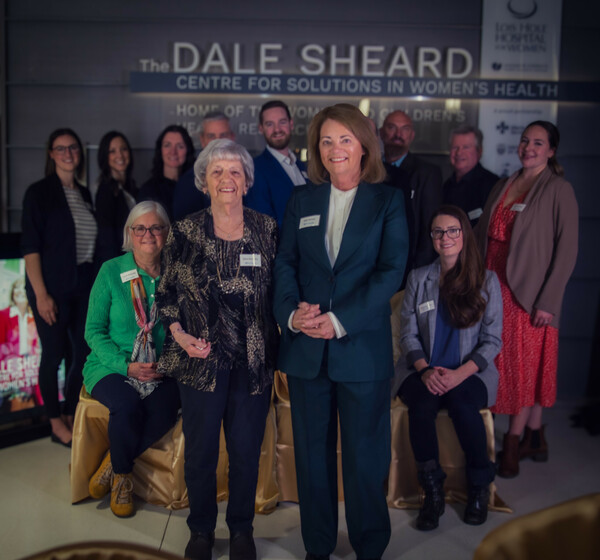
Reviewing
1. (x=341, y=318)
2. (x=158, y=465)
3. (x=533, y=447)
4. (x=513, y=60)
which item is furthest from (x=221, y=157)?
(x=513, y=60)

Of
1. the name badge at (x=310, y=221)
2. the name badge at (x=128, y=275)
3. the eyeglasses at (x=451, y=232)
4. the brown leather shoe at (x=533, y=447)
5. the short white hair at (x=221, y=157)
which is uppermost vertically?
the short white hair at (x=221, y=157)

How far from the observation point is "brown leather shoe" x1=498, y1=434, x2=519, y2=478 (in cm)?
325

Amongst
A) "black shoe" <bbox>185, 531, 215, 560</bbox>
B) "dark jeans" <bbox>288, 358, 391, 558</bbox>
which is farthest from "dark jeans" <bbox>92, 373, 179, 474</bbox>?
"dark jeans" <bbox>288, 358, 391, 558</bbox>

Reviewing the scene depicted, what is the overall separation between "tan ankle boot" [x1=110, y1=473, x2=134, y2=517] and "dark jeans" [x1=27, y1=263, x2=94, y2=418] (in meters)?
1.02

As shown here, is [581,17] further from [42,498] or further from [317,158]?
[42,498]

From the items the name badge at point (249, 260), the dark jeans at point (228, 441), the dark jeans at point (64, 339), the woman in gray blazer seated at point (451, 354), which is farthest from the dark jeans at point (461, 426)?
the dark jeans at point (64, 339)

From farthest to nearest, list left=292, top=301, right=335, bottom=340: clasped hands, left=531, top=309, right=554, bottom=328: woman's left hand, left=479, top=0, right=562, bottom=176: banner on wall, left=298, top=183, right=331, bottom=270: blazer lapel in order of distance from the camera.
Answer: left=479, top=0, right=562, bottom=176: banner on wall < left=531, top=309, right=554, bottom=328: woman's left hand < left=298, top=183, right=331, bottom=270: blazer lapel < left=292, top=301, right=335, bottom=340: clasped hands

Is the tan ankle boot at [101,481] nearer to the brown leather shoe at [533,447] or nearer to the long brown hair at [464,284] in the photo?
the long brown hair at [464,284]

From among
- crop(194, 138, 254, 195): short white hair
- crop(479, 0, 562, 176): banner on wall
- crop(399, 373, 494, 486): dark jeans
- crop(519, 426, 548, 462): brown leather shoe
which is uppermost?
crop(479, 0, 562, 176): banner on wall

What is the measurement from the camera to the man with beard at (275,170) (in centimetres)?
307

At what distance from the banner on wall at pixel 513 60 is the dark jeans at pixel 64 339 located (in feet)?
9.53

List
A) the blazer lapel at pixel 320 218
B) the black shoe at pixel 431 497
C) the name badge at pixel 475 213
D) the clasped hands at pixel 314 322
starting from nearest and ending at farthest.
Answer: the clasped hands at pixel 314 322 < the blazer lapel at pixel 320 218 < the black shoe at pixel 431 497 < the name badge at pixel 475 213

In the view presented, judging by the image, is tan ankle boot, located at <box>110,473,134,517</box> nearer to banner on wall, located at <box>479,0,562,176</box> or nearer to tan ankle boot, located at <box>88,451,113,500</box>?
tan ankle boot, located at <box>88,451,113,500</box>

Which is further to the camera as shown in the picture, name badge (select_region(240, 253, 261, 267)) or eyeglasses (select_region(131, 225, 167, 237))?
eyeglasses (select_region(131, 225, 167, 237))
